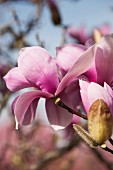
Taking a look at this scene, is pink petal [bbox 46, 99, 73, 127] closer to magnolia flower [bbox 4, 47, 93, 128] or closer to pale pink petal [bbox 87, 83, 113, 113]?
magnolia flower [bbox 4, 47, 93, 128]

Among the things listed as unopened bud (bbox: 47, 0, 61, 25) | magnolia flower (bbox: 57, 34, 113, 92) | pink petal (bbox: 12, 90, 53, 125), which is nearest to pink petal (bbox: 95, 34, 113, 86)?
magnolia flower (bbox: 57, 34, 113, 92)

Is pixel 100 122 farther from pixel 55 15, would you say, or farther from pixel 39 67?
pixel 55 15

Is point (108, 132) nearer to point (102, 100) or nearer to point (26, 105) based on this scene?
point (102, 100)

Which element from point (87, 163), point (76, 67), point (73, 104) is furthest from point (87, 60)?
point (87, 163)

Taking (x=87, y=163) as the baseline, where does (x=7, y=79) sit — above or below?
above

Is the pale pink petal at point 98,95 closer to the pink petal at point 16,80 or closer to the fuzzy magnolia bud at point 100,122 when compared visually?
the fuzzy magnolia bud at point 100,122

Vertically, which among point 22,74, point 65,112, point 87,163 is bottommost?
point 87,163

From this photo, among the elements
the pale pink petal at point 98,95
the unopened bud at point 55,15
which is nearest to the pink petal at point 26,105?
the pale pink petal at point 98,95
